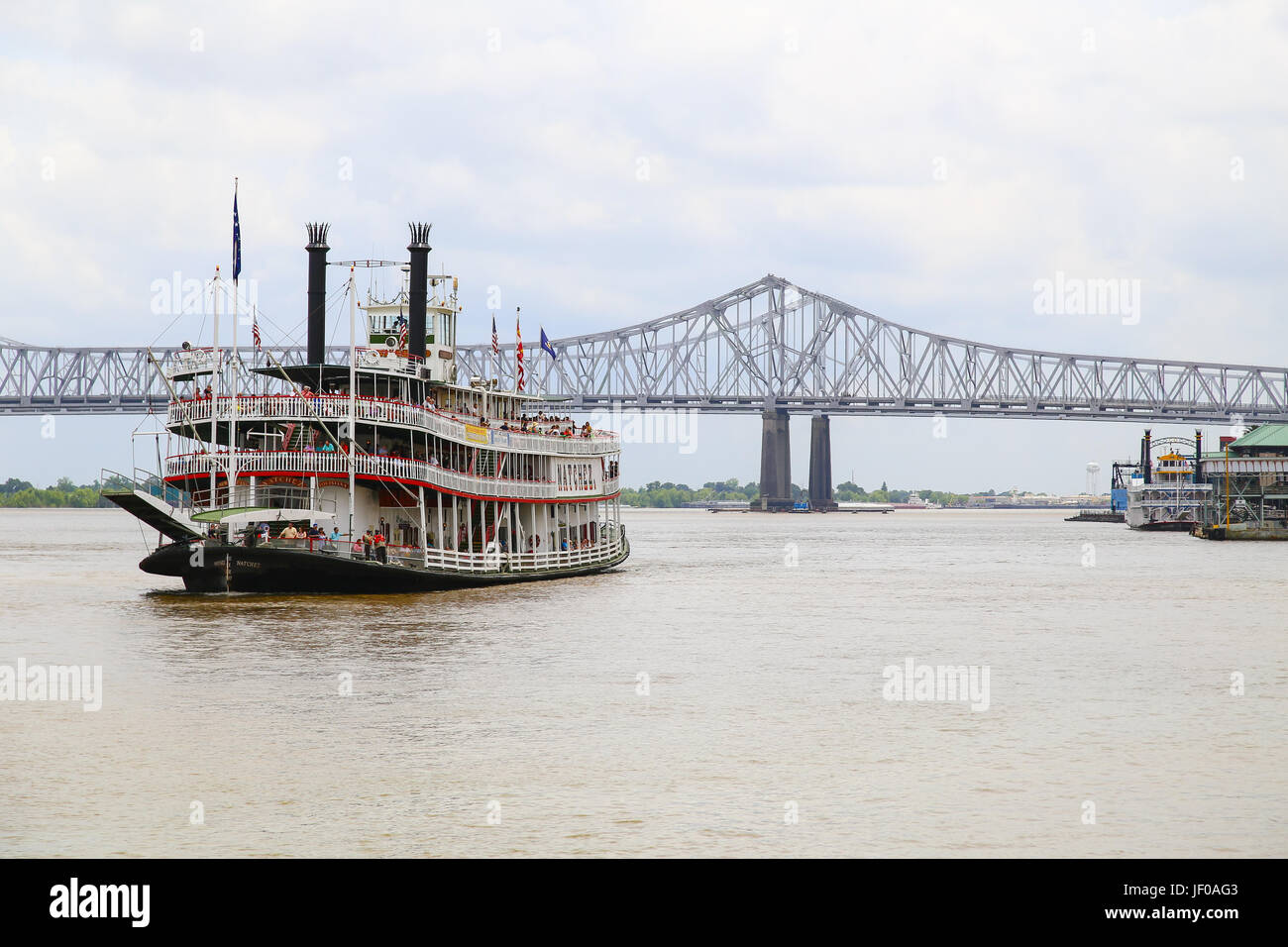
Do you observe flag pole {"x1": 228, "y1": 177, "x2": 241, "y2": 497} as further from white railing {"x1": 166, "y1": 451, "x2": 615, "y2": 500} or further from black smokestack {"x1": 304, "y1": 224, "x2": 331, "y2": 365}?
black smokestack {"x1": 304, "y1": 224, "x2": 331, "y2": 365}

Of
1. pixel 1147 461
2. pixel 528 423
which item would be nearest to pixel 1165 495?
pixel 1147 461

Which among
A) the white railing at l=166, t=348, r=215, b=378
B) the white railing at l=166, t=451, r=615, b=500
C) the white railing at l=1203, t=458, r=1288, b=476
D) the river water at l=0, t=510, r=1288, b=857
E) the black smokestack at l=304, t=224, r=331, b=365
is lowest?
the river water at l=0, t=510, r=1288, b=857

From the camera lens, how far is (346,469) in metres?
40.9

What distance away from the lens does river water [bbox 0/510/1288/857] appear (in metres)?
14.8

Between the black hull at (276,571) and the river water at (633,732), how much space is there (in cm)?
72

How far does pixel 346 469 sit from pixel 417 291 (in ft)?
30.4

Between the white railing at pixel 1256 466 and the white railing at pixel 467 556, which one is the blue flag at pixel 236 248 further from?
the white railing at pixel 1256 466

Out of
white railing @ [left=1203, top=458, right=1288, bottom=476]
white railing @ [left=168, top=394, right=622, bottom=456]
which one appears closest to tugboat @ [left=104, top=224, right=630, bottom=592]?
white railing @ [left=168, top=394, right=622, bottom=456]

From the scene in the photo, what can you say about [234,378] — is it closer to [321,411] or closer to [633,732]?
[321,411]

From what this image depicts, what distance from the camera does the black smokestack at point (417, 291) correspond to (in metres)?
47.1

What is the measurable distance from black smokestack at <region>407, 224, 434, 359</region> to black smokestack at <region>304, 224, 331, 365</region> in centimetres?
323

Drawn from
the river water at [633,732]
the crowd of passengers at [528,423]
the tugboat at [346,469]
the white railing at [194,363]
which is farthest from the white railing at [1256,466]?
the white railing at [194,363]

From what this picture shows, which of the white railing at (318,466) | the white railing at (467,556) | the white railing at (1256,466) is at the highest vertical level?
the white railing at (1256,466)

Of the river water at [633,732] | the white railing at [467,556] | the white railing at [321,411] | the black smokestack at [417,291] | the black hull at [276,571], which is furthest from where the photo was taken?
the black smokestack at [417,291]
